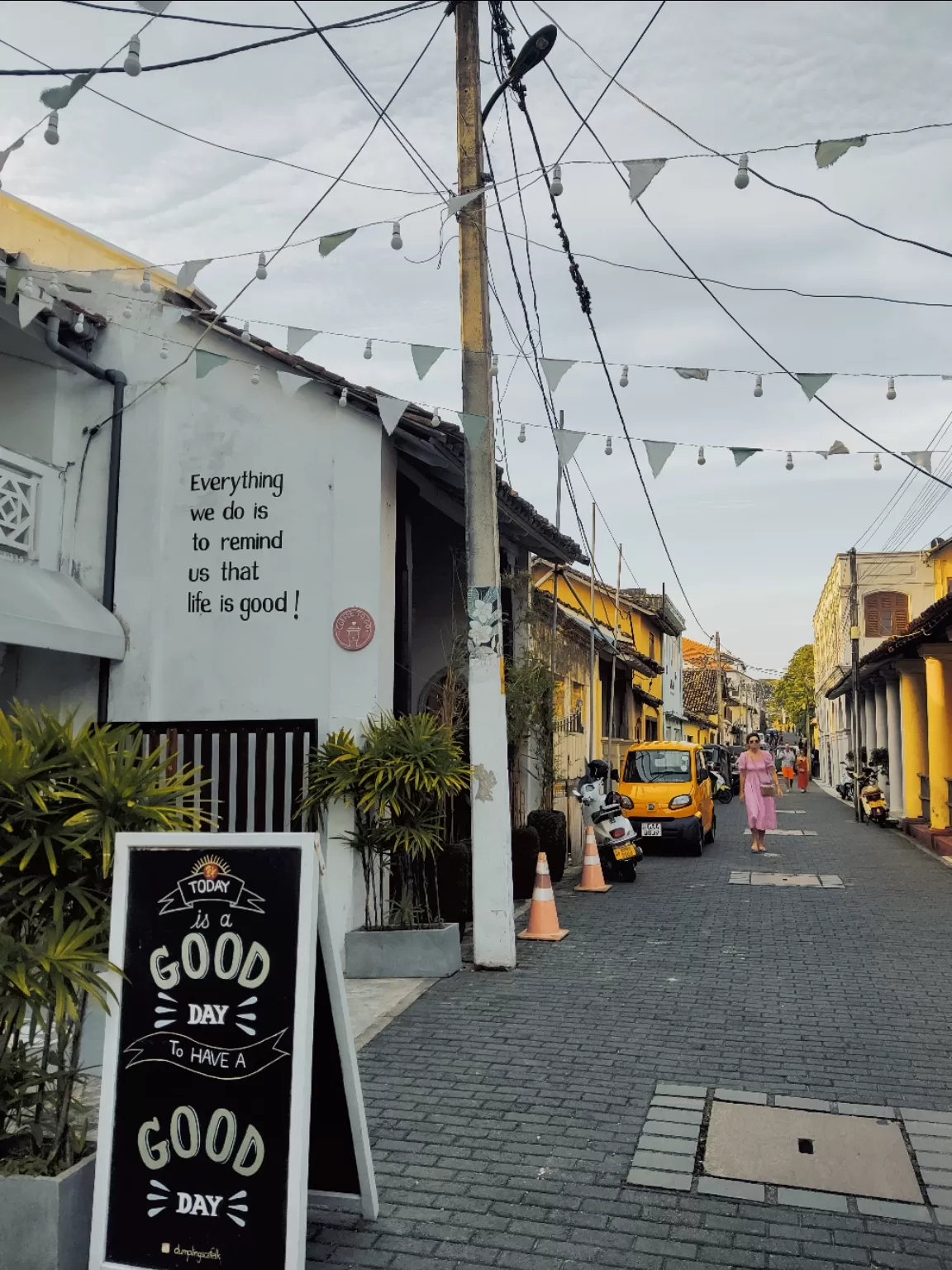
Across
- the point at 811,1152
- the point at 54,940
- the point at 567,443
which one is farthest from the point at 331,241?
the point at 811,1152

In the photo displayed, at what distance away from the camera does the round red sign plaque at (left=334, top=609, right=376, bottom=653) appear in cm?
832

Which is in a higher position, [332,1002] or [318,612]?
[318,612]

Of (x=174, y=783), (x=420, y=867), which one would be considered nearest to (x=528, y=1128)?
(x=174, y=783)

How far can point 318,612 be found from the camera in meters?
8.52

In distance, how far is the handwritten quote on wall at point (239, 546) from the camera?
8711 millimetres

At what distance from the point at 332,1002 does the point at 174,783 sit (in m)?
1.05

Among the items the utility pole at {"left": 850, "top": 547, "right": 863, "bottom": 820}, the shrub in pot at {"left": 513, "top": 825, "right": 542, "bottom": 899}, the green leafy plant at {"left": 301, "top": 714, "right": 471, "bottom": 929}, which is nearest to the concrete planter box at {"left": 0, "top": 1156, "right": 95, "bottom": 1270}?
the green leafy plant at {"left": 301, "top": 714, "right": 471, "bottom": 929}

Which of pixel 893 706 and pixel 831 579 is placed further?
pixel 831 579

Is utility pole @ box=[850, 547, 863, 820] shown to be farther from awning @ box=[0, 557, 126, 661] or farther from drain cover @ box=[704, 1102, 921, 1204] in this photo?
drain cover @ box=[704, 1102, 921, 1204]

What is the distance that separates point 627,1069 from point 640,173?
4.99 metres

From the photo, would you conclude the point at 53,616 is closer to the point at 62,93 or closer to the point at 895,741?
the point at 62,93

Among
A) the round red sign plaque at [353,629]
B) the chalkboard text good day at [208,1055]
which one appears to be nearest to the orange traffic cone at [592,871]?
the round red sign plaque at [353,629]

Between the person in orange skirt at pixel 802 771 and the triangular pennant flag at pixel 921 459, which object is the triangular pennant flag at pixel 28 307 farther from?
the person in orange skirt at pixel 802 771

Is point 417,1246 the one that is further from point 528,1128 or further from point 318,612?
point 318,612
